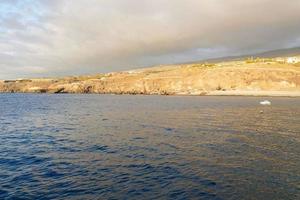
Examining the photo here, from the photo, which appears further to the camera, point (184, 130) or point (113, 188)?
point (184, 130)

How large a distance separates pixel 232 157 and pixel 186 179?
7696 millimetres

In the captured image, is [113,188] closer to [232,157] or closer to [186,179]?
[186,179]

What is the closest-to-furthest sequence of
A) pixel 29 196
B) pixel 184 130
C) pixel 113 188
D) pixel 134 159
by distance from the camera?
pixel 29 196, pixel 113 188, pixel 134 159, pixel 184 130

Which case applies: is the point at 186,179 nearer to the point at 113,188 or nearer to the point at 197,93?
the point at 113,188

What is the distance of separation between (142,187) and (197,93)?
507 feet

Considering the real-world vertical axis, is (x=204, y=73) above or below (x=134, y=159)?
above

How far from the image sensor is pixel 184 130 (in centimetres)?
4234

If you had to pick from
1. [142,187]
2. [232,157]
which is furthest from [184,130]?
[142,187]

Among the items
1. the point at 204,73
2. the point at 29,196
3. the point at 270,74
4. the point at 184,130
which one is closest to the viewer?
the point at 29,196

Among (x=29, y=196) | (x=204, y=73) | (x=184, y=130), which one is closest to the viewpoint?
(x=29, y=196)

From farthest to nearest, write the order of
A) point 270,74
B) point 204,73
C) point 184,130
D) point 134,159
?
point 204,73
point 270,74
point 184,130
point 134,159

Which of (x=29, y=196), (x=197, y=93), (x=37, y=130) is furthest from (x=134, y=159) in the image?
(x=197, y=93)

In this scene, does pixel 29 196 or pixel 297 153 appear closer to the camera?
pixel 29 196

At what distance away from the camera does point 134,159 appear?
86.1ft
